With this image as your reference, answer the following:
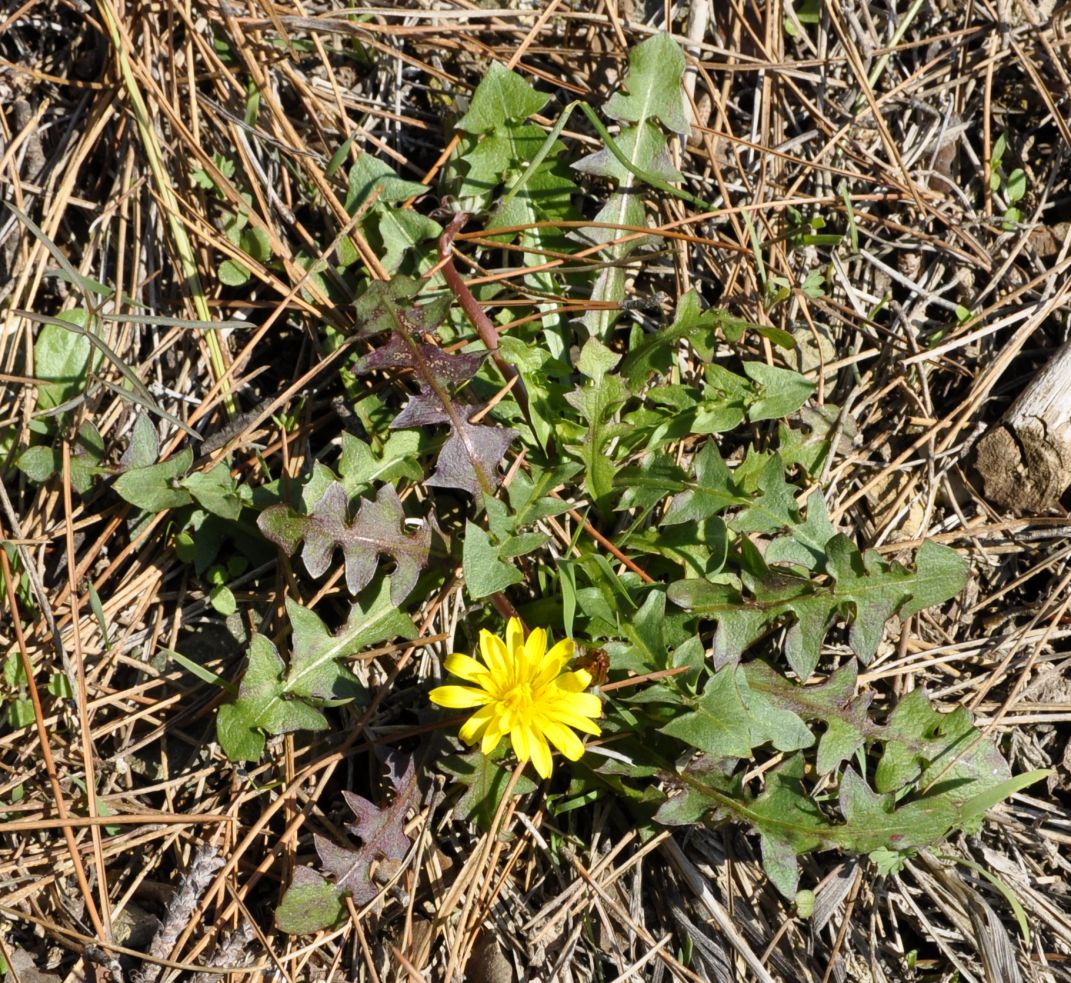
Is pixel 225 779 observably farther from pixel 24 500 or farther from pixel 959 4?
pixel 959 4

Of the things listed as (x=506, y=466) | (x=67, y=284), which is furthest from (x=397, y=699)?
(x=67, y=284)

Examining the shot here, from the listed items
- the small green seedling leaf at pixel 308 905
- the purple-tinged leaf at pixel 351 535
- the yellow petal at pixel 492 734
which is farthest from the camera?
the purple-tinged leaf at pixel 351 535

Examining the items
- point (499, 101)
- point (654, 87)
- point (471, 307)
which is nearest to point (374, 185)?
point (499, 101)

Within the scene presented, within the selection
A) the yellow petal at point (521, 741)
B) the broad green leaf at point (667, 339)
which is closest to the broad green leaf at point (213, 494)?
the yellow petal at point (521, 741)

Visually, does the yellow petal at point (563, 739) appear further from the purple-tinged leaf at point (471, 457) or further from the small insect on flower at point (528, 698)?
the purple-tinged leaf at point (471, 457)

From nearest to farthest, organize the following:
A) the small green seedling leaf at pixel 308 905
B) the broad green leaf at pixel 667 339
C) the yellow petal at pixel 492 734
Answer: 1. the yellow petal at pixel 492 734
2. the small green seedling leaf at pixel 308 905
3. the broad green leaf at pixel 667 339

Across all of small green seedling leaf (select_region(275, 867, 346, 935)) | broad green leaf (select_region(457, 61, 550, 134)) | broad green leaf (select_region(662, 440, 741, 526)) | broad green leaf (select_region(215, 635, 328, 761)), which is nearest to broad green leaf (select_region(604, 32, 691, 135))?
broad green leaf (select_region(457, 61, 550, 134))
